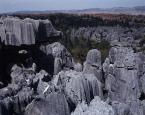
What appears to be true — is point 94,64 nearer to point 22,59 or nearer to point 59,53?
point 59,53

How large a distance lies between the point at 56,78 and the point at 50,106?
5.89 feet

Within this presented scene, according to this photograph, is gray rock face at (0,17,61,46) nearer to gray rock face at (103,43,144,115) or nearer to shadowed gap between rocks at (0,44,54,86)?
shadowed gap between rocks at (0,44,54,86)

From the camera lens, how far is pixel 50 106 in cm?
738

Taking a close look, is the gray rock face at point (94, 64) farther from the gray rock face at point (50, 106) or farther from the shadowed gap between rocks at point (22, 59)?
the gray rock face at point (50, 106)

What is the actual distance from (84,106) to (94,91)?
1.42 meters

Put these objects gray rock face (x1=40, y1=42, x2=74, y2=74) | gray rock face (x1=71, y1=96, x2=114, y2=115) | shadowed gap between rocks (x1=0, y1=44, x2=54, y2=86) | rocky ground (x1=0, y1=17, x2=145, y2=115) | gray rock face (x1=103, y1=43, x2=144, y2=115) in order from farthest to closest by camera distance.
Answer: gray rock face (x1=40, y1=42, x2=74, y2=74)
shadowed gap between rocks (x1=0, y1=44, x2=54, y2=86)
gray rock face (x1=103, y1=43, x2=144, y2=115)
rocky ground (x1=0, y1=17, x2=145, y2=115)
gray rock face (x1=71, y1=96, x2=114, y2=115)

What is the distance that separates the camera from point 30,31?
33.3 feet

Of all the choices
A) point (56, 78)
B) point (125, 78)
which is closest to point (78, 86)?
point (56, 78)

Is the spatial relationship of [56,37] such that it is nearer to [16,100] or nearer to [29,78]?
[29,78]

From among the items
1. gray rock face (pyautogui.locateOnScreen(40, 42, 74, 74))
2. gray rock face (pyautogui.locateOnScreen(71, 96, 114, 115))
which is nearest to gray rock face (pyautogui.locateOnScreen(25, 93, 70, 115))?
gray rock face (pyautogui.locateOnScreen(71, 96, 114, 115))

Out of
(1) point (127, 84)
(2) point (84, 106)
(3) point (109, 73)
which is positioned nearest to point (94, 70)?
(3) point (109, 73)

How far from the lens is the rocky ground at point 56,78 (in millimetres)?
7543

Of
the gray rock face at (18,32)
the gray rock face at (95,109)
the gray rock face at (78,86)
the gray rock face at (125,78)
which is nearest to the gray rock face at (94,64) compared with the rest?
the gray rock face at (125,78)

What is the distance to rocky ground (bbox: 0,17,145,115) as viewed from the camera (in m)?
7.54
